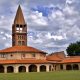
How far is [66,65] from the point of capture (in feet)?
323

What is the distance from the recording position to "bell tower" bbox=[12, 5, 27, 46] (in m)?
115

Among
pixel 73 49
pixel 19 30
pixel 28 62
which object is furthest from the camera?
pixel 73 49

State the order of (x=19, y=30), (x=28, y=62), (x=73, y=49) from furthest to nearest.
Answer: (x=73, y=49) → (x=19, y=30) → (x=28, y=62)

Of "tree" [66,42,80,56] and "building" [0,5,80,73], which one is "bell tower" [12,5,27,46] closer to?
"building" [0,5,80,73]

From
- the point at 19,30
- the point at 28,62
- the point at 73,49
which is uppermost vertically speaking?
the point at 19,30

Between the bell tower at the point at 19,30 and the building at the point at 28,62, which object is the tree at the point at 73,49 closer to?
the bell tower at the point at 19,30

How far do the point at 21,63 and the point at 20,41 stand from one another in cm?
2698

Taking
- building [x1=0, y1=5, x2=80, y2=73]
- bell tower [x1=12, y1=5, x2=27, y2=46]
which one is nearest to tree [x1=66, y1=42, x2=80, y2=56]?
bell tower [x1=12, y1=5, x2=27, y2=46]

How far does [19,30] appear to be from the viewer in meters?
115

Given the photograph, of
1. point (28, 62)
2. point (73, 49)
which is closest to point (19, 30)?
point (28, 62)

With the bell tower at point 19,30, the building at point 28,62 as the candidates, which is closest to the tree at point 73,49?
the bell tower at point 19,30

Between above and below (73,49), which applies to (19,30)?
above

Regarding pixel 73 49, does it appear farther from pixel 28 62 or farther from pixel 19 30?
pixel 28 62

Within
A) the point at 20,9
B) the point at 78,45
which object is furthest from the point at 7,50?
the point at 78,45
